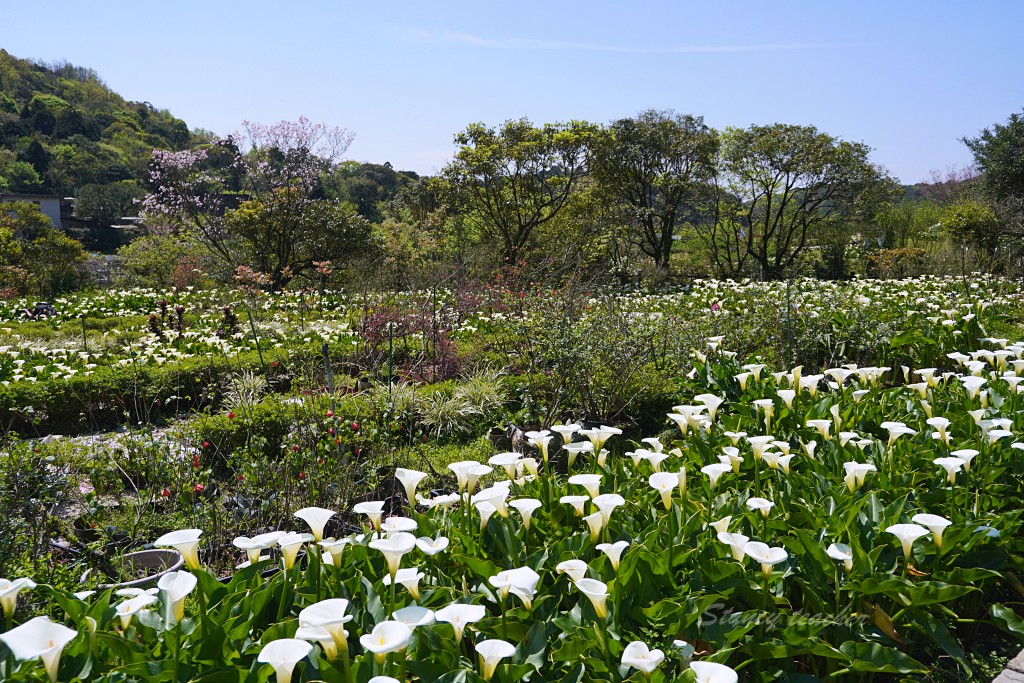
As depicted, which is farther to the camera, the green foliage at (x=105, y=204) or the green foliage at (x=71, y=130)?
the green foliage at (x=71, y=130)

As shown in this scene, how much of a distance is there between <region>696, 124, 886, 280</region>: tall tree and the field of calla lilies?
1342 cm

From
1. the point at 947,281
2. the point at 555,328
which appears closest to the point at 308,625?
the point at 555,328

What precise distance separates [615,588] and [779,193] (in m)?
17.3

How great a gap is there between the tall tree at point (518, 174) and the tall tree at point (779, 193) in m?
3.75

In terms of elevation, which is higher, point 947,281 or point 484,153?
point 484,153

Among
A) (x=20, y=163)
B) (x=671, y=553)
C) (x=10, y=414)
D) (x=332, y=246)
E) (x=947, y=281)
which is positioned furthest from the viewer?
(x=20, y=163)

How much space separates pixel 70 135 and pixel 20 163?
6.20m

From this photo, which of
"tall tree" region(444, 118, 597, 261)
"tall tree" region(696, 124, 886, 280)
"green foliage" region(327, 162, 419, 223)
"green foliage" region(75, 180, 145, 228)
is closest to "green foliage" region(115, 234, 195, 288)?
"tall tree" region(444, 118, 597, 261)

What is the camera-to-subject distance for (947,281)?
1002 centimetres

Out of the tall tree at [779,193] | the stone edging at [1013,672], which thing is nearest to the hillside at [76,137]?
the tall tree at [779,193]

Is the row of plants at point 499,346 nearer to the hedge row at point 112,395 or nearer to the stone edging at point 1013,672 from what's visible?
the hedge row at point 112,395

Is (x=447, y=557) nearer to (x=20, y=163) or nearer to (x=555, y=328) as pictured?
(x=555, y=328)

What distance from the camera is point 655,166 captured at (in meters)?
17.7

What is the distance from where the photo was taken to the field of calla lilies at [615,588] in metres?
1.64
